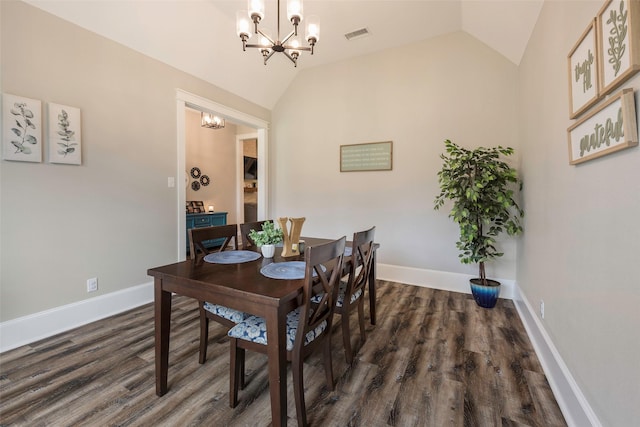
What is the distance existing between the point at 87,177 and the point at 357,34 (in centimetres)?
334

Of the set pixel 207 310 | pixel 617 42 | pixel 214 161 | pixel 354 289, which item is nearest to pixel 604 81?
pixel 617 42

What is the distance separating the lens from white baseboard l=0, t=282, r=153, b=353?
210 cm

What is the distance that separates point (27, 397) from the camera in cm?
160

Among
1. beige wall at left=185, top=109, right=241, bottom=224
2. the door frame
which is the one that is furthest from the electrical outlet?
beige wall at left=185, top=109, right=241, bottom=224

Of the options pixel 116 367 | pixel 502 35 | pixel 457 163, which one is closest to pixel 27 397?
pixel 116 367

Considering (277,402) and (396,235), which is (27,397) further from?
(396,235)

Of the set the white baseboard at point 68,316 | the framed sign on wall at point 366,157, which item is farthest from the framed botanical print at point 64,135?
the framed sign on wall at point 366,157

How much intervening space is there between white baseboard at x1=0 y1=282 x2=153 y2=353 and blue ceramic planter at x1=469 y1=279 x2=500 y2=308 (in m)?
3.50

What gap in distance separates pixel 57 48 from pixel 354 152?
127 inches

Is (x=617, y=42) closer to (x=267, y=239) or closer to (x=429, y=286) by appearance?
(x=267, y=239)

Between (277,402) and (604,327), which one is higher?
(604,327)

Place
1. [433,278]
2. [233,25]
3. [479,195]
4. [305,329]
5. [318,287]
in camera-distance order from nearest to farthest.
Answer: [305,329]
[318,287]
[479,195]
[233,25]
[433,278]

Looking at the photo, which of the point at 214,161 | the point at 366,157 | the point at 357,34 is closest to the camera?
the point at 357,34

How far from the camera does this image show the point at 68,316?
7.89ft
